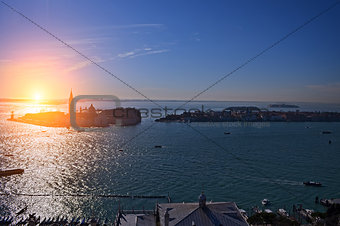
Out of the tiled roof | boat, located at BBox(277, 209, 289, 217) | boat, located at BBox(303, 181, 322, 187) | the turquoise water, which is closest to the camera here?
the tiled roof

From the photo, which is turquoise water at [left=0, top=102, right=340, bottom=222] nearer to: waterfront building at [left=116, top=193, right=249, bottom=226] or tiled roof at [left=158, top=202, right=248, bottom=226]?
waterfront building at [left=116, top=193, right=249, bottom=226]

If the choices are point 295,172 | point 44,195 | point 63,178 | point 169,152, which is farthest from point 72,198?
point 295,172

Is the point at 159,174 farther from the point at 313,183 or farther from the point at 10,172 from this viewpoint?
the point at 10,172

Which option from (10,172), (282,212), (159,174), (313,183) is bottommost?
(282,212)

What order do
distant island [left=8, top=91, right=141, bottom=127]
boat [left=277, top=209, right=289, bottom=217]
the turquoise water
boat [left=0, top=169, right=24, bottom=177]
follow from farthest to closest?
→ distant island [left=8, top=91, right=141, bottom=127]
boat [left=0, top=169, right=24, bottom=177]
the turquoise water
boat [left=277, top=209, right=289, bottom=217]

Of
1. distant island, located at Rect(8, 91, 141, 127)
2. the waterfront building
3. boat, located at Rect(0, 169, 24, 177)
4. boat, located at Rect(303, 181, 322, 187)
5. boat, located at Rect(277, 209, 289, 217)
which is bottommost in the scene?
boat, located at Rect(277, 209, 289, 217)

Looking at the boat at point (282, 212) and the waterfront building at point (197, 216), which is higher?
the waterfront building at point (197, 216)

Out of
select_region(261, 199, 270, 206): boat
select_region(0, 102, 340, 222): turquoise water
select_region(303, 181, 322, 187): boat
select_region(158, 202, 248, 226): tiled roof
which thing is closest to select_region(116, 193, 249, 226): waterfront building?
select_region(158, 202, 248, 226): tiled roof

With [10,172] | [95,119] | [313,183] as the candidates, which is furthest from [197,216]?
[95,119]

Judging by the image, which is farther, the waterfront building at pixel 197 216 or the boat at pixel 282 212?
the boat at pixel 282 212

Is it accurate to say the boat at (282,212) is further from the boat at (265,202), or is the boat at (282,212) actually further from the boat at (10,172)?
the boat at (10,172)

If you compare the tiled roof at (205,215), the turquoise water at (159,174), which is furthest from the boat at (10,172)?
the tiled roof at (205,215)

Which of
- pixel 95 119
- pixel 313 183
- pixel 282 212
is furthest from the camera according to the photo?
pixel 95 119
